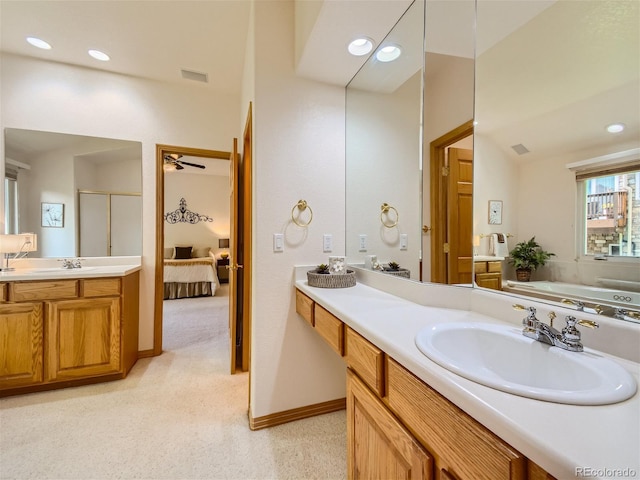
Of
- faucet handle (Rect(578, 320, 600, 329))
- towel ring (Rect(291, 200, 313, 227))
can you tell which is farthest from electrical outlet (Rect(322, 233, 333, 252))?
faucet handle (Rect(578, 320, 600, 329))

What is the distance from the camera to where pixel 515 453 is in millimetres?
472

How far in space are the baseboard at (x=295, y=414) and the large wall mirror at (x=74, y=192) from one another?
2.06m

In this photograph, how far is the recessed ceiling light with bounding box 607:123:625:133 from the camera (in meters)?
0.78

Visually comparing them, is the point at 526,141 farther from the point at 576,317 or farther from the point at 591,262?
the point at 576,317

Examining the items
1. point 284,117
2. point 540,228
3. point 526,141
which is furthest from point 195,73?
point 540,228

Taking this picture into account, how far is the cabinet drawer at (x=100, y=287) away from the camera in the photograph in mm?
2258

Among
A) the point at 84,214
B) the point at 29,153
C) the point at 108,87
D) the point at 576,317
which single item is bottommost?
the point at 576,317

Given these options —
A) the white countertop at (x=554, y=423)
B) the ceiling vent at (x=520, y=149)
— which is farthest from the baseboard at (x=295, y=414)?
the ceiling vent at (x=520, y=149)

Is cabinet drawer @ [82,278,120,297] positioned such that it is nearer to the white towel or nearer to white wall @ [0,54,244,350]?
white wall @ [0,54,244,350]

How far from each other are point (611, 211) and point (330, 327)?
1.08 meters

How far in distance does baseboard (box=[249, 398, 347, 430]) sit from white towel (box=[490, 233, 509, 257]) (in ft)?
4.87

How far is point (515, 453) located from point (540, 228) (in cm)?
82

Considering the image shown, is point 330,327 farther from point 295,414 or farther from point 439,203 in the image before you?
point 295,414

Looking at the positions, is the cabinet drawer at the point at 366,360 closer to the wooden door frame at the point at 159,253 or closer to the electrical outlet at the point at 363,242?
the electrical outlet at the point at 363,242
